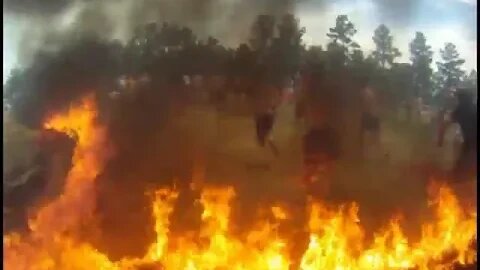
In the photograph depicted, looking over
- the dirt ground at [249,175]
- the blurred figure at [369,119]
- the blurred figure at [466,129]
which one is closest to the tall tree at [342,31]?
the blurred figure at [369,119]

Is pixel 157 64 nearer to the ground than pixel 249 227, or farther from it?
farther from it

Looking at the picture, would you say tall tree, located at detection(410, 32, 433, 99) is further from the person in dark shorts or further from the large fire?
the person in dark shorts

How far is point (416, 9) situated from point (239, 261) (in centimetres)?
78

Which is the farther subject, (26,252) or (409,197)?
(409,197)

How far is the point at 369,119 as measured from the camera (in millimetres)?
1814

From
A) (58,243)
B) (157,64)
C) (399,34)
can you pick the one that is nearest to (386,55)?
(399,34)

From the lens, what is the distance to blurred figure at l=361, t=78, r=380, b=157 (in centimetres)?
181

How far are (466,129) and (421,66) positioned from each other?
20 cm

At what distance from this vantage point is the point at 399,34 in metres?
1.84

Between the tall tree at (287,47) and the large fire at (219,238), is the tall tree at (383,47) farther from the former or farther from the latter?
the large fire at (219,238)

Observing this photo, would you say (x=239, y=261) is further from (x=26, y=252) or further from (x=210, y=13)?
(x=210, y=13)

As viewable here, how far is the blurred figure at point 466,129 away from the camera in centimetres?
186

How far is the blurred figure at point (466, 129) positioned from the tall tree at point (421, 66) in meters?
0.09

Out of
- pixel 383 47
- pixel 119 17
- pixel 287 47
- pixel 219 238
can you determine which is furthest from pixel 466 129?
pixel 119 17
